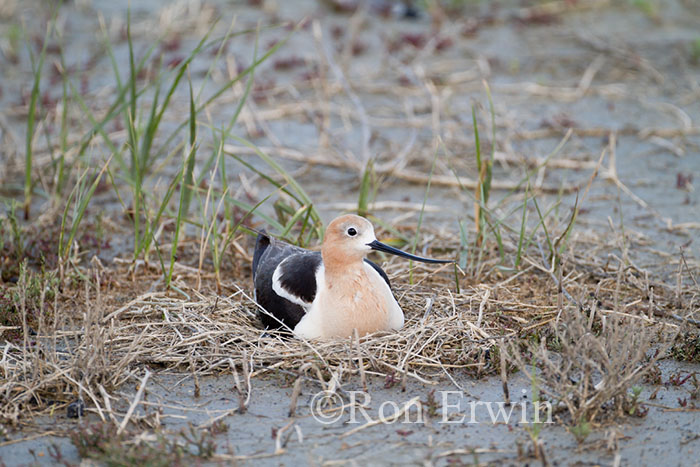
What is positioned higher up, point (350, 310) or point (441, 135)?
point (441, 135)

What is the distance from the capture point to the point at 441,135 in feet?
25.8

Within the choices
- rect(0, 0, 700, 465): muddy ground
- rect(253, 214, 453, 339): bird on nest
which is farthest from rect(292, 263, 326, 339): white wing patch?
rect(0, 0, 700, 465): muddy ground

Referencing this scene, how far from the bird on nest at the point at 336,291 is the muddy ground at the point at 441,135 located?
16.3 inches

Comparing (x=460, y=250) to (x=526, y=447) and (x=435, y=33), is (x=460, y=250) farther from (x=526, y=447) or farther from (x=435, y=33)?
(x=435, y=33)

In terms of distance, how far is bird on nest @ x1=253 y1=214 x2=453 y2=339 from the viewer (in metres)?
4.34

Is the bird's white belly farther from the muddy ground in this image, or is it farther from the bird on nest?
the muddy ground

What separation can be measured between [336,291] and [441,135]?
382 centimetres

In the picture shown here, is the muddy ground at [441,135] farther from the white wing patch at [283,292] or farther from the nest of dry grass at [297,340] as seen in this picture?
the white wing patch at [283,292]

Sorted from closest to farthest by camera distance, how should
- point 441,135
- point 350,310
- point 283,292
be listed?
1. point 350,310
2. point 283,292
3. point 441,135

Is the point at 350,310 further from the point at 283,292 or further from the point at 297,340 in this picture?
the point at 283,292

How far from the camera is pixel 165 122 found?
8242mm

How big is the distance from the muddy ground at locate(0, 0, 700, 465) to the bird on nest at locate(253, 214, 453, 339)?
414 millimetres

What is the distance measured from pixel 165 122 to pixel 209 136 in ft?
1.66

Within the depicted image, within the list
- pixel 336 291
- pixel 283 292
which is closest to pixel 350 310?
pixel 336 291
